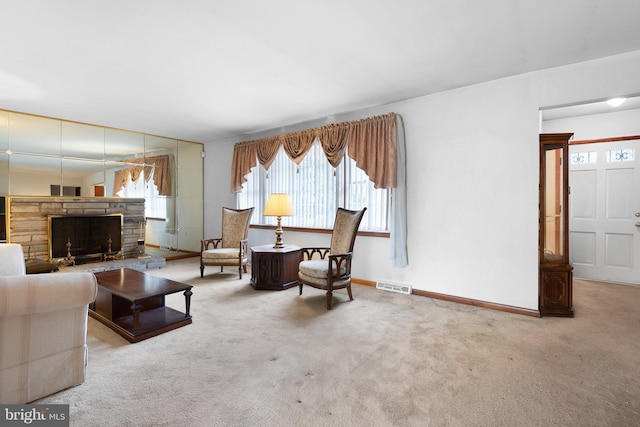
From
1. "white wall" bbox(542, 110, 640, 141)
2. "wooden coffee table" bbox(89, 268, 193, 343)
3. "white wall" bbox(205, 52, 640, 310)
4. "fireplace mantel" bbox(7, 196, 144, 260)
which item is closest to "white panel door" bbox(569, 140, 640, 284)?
"white wall" bbox(542, 110, 640, 141)

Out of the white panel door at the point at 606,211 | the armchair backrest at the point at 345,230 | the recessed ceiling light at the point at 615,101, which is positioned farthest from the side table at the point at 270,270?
the white panel door at the point at 606,211

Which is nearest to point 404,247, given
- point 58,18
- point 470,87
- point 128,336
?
point 470,87

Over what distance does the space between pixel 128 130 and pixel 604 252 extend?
26.4 feet

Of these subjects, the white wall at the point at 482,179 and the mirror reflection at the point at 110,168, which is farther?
the mirror reflection at the point at 110,168

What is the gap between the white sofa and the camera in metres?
1.69

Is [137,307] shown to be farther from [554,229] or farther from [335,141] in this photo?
[554,229]

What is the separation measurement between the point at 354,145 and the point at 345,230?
4.19 feet

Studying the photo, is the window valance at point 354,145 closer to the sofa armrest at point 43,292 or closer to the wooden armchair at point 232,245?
the wooden armchair at point 232,245

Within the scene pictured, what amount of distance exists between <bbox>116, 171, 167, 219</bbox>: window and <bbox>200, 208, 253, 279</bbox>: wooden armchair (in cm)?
163

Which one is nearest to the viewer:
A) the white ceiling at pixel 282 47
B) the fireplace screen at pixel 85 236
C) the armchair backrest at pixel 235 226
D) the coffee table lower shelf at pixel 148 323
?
the white ceiling at pixel 282 47

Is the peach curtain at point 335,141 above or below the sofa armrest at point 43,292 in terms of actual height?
above

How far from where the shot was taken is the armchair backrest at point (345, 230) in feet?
12.4

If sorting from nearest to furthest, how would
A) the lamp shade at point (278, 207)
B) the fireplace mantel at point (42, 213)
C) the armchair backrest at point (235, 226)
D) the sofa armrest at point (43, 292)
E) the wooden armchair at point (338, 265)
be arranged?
1. the sofa armrest at point (43, 292)
2. the wooden armchair at point (338, 265)
3. the lamp shade at point (278, 207)
4. the fireplace mantel at point (42, 213)
5. the armchair backrest at point (235, 226)

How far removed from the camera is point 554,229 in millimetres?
3320
